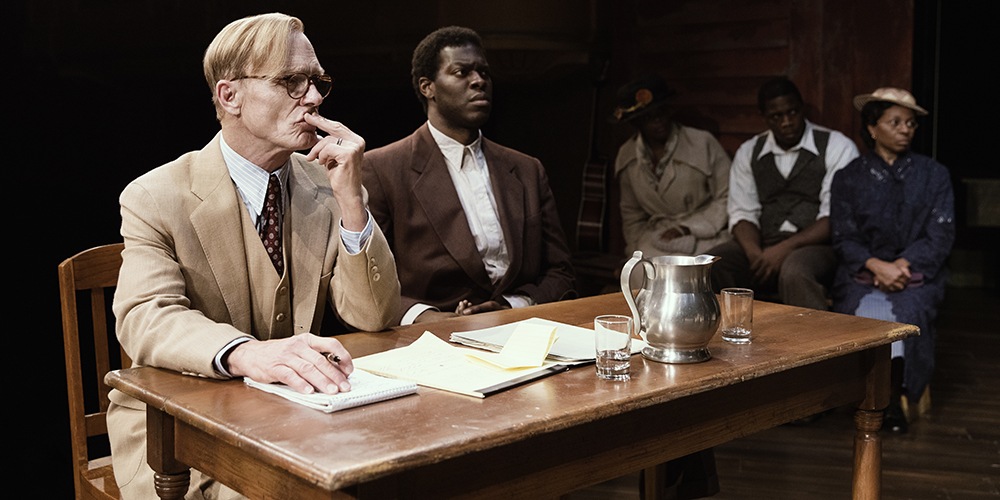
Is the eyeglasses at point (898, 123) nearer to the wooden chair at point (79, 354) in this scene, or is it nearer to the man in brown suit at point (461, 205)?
the man in brown suit at point (461, 205)

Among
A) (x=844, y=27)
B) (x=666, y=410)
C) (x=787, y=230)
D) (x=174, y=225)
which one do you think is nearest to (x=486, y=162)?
(x=174, y=225)

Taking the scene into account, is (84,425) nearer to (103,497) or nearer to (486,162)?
(103,497)

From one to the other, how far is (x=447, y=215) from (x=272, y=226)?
1126 mm

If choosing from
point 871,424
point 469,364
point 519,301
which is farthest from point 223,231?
point 871,424

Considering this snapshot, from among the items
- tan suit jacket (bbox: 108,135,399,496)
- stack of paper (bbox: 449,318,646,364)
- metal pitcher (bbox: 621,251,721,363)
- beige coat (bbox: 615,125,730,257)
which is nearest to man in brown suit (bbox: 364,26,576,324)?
tan suit jacket (bbox: 108,135,399,496)

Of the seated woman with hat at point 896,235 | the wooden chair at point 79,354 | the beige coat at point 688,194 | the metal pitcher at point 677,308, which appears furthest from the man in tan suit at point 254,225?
the beige coat at point 688,194

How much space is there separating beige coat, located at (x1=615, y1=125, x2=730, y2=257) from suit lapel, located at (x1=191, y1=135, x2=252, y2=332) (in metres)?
3.25

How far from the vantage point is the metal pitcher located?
1950 mm

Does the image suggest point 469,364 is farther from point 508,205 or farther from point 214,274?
point 508,205

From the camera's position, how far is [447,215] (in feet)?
11.0

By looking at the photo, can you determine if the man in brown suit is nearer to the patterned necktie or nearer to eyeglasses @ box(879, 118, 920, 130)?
the patterned necktie

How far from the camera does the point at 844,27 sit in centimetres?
551

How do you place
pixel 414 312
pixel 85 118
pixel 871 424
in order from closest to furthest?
pixel 871 424 < pixel 85 118 < pixel 414 312

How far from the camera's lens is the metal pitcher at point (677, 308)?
1.95m
